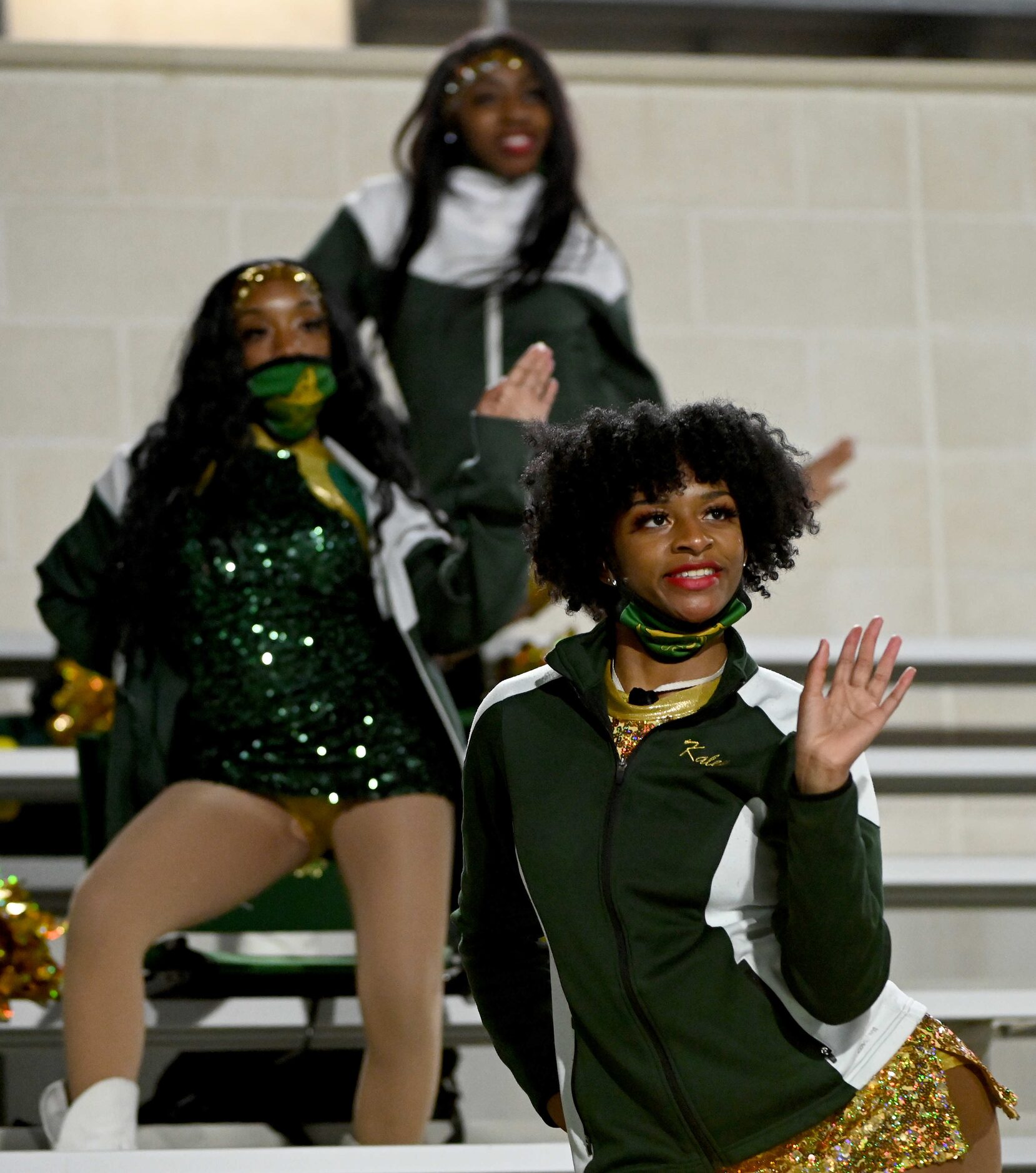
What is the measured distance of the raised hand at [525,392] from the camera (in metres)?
2.34

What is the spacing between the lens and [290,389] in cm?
245

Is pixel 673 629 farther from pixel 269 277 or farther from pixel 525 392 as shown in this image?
pixel 269 277

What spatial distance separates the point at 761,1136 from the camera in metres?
1.31

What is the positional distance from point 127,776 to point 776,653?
144 centimetres

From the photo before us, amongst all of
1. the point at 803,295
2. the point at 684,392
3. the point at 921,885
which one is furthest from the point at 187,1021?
the point at 803,295

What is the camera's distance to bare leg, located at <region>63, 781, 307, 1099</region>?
203cm

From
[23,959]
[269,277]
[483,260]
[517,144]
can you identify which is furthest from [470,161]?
[23,959]

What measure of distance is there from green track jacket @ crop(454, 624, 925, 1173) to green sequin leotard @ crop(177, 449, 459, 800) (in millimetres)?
842

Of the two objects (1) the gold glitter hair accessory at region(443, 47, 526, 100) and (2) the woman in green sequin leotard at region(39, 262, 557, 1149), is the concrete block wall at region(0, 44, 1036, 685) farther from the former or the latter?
(2) the woman in green sequin leotard at region(39, 262, 557, 1149)

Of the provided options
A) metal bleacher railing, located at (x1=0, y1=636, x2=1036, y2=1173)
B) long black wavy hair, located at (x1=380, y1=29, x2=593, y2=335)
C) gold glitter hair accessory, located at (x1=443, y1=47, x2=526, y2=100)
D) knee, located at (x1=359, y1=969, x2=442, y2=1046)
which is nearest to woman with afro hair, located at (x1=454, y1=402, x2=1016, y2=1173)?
knee, located at (x1=359, y1=969, x2=442, y2=1046)

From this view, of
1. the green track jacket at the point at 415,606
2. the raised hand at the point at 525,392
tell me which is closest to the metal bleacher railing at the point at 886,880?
the green track jacket at the point at 415,606

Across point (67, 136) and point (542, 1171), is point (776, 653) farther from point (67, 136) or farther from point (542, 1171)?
Answer: point (67, 136)

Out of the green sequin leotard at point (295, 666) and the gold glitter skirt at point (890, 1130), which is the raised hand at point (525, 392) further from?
the gold glitter skirt at point (890, 1130)

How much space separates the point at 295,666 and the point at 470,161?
133 centimetres
